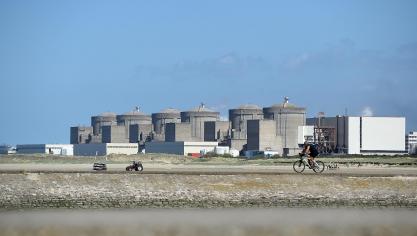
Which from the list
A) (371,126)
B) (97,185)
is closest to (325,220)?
(97,185)

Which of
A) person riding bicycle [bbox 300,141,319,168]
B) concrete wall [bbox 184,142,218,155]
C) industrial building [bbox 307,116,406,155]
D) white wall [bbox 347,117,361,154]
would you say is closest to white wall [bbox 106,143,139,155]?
concrete wall [bbox 184,142,218,155]

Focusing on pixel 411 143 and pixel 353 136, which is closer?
pixel 353 136

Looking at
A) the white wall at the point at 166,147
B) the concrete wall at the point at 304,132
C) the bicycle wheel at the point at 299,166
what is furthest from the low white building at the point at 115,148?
the bicycle wheel at the point at 299,166

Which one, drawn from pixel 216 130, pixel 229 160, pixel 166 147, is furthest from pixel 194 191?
pixel 216 130

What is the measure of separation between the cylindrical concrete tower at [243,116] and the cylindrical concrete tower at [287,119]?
4542mm

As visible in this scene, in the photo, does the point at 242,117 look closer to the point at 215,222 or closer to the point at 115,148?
the point at 115,148

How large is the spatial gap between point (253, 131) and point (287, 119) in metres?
8.56

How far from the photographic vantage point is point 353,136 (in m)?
156

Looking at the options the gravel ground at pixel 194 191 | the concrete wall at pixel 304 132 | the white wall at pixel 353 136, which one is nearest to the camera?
the gravel ground at pixel 194 191

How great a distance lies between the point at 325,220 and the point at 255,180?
40.8ft

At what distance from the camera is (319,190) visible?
133 feet

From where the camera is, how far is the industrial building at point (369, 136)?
15600 centimetres

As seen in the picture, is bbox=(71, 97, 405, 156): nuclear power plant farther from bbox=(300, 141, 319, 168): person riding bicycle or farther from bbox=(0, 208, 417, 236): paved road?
bbox=(0, 208, 417, 236): paved road

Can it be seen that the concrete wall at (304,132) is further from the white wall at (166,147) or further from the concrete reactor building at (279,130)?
the white wall at (166,147)
